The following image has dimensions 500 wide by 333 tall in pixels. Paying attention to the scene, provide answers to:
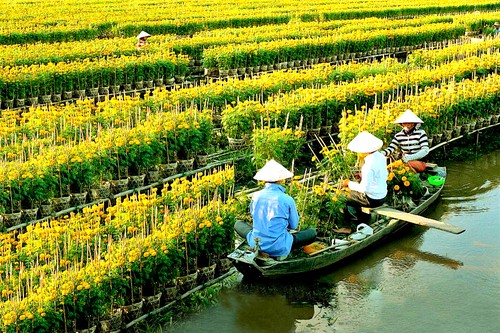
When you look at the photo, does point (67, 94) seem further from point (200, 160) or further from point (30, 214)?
point (30, 214)

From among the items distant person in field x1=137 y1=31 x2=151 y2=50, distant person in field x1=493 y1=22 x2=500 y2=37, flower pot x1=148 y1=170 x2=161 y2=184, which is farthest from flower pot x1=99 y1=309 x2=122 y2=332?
distant person in field x1=493 y1=22 x2=500 y2=37

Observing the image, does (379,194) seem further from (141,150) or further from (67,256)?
(67,256)

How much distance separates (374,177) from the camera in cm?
1129

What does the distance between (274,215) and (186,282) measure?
1445mm

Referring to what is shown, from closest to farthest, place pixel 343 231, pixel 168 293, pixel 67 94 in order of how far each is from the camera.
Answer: pixel 168 293 < pixel 343 231 < pixel 67 94

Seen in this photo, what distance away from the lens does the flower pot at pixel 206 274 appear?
980 centimetres

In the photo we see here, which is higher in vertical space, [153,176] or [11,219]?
[153,176]

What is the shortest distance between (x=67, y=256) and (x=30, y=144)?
432 cm

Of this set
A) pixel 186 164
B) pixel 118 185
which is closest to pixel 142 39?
pixel 186 164

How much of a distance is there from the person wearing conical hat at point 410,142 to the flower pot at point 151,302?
5991mm

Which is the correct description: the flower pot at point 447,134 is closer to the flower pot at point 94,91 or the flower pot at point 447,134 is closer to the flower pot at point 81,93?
the flower pot at point 94,91

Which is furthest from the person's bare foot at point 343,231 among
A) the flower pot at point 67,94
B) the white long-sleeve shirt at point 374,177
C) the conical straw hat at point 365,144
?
the flower pot at point 67,94

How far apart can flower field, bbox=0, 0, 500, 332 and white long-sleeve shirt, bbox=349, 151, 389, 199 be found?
1.57ft

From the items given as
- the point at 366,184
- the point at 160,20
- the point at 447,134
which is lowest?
the point at 447,134
